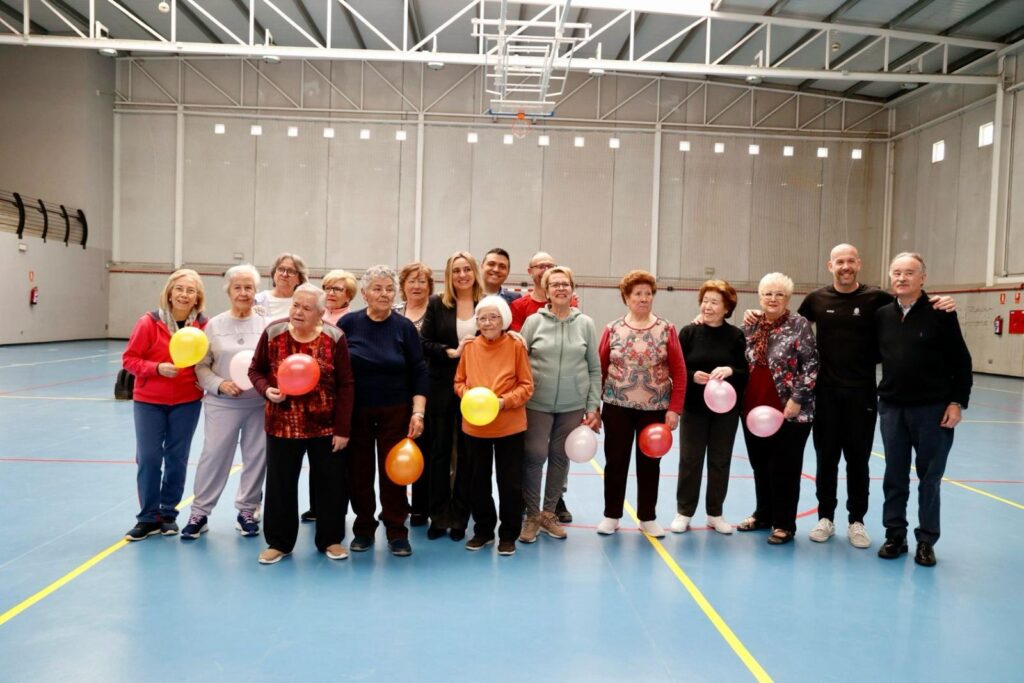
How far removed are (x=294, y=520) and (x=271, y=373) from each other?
34.1 inches

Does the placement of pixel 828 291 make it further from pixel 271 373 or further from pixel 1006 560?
pixel 271 373

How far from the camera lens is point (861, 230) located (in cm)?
2234

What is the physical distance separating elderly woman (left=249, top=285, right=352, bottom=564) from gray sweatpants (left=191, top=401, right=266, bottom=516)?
515 mm

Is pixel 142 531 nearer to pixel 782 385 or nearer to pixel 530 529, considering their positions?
pixel 530 529

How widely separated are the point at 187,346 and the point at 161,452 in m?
0.77

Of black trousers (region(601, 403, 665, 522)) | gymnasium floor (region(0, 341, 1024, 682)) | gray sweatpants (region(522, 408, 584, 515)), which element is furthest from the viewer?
black trousers (region(601, 403, 665, 522))

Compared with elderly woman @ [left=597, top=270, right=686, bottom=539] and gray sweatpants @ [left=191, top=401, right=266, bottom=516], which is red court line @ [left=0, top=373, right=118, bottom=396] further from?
elderly woman @ [left=597, top=270, right=686, bottom=539]

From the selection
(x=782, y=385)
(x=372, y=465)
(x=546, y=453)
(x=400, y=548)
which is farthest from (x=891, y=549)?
(x=372, y=465)

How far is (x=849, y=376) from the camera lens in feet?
15.1

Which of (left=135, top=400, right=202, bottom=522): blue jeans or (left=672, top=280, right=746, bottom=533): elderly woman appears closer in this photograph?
(left=135, top=400, right=202, bottom=522): blue jeans

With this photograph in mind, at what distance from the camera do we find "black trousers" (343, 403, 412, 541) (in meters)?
4.31

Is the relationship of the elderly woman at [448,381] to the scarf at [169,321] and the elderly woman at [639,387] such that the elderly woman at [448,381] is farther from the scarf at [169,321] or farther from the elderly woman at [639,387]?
the scarf at [169,321]

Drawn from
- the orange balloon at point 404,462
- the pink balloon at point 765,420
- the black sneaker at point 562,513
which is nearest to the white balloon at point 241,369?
the orange balloon at point 404,462

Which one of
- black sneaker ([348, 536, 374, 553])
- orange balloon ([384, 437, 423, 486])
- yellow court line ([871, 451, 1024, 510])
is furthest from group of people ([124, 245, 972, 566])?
yellow court line ([871, 451, 1024, 510])
